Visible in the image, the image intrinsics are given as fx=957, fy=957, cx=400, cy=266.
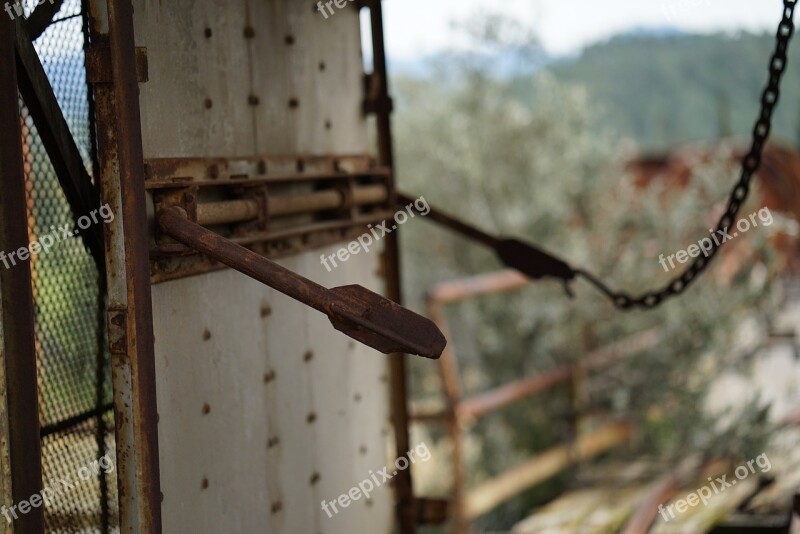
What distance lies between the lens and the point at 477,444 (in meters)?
9.01

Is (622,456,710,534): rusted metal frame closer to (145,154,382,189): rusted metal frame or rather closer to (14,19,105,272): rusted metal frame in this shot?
(145,154,382,189): rusted metal frame

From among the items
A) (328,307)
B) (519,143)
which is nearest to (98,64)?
(328,307)

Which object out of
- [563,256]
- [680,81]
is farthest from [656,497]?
[680,81]

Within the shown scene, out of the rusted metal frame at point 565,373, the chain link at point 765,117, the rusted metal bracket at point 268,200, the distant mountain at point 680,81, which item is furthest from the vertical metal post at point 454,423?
the distant mountain at point 680,81

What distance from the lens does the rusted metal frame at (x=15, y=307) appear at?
1.99 m

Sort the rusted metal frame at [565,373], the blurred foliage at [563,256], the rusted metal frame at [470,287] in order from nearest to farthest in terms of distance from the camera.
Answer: the rusted metal frame at [470,287] < the rusted metal frame at [565,373] < the blurred foliage at [563,256]

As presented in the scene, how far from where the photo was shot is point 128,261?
214 cm

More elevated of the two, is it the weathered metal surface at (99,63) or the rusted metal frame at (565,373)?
the weathered metal surface at (99,63)

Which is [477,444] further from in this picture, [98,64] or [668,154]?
[98,64]

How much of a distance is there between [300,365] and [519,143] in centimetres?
853

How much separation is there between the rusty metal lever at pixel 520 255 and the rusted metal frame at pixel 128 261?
219 cm

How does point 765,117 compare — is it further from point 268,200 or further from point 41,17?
point 41,17

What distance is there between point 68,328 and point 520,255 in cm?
238

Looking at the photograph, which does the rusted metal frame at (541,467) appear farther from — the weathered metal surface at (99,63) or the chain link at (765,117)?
the weathered metal surface at (99,63)
